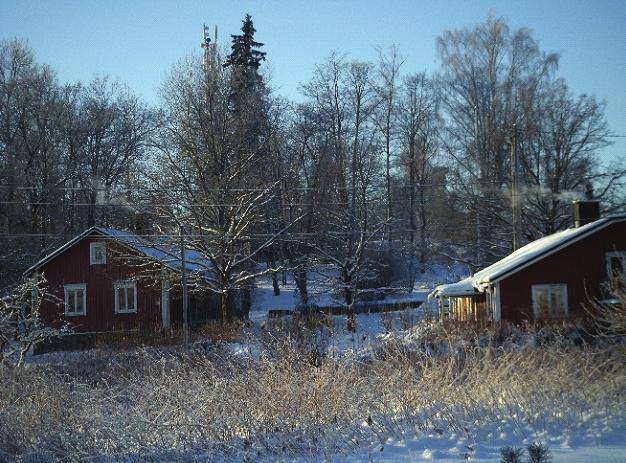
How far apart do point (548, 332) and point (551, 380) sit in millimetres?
11542

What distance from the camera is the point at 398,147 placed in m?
41.0

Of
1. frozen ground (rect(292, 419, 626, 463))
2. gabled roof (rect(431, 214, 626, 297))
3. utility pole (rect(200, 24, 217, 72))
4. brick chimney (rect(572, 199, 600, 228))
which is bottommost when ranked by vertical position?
frozen ground (rect(292, 419, 626, 463))

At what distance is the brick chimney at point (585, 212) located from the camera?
27.7m

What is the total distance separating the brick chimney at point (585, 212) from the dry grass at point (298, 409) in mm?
17496

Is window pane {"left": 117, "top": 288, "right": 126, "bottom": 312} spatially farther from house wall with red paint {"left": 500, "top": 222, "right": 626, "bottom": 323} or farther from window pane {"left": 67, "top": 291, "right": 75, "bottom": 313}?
house wall with red paint {"left": 500, "top": 222, "right": 626, "bottom": 323}

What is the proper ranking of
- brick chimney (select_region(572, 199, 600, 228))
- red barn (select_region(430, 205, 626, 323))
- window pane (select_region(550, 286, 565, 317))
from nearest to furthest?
red barn (select_region(430, 205, 626, 323))
window pane (select_region(550, 286, 565, 317))
brick chimney (select_region(572, 199, 600, 228))

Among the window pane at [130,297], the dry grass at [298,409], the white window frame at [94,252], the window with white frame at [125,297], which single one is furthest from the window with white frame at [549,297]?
the white window frame at [94,252]

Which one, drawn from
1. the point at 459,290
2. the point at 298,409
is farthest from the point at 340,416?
the point at 459,290

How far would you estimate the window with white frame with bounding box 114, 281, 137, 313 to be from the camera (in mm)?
33500

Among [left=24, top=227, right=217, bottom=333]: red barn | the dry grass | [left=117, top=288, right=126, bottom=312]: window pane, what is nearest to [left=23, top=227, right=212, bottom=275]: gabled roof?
[left=24, top=227, right=217, bottom=333]: red barn

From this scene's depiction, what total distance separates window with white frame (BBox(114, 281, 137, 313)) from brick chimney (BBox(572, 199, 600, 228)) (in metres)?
19.7

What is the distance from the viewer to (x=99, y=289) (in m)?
33.6

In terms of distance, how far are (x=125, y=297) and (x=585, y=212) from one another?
67.9 ft

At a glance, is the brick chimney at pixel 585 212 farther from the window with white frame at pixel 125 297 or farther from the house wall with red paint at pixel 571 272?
the window with white frame at pixel 125 297
